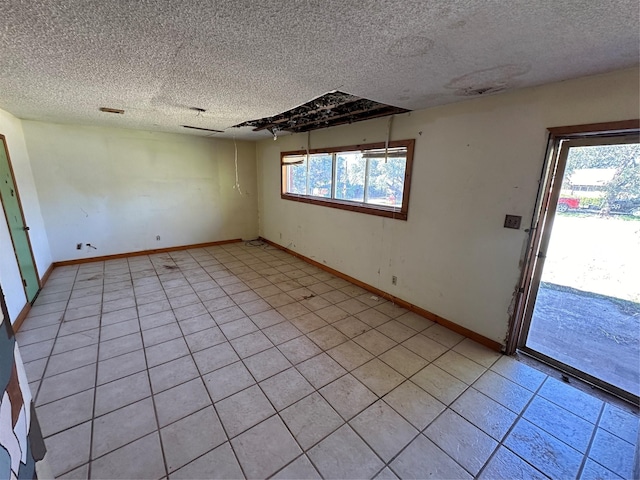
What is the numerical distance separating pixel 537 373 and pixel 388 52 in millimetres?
2624

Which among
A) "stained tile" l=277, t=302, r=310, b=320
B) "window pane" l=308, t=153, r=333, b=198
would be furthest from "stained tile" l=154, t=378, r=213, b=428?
"window pane" l=308, t=153, r=333, b=198

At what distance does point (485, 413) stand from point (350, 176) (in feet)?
9.70

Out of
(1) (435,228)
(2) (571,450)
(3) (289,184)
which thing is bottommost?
(2) (571,450)

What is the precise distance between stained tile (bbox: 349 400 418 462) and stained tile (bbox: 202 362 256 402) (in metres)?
0.83

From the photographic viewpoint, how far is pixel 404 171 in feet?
9.94

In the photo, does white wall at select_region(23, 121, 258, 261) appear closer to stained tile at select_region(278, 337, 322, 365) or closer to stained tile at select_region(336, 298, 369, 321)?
stained tile at select_region(336, 298, 369, 321)

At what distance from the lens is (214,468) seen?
1.40 metres

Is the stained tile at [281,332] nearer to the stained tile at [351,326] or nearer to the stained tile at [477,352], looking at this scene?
the stained tile at [351,326]

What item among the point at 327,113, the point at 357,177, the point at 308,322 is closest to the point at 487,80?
the point at 327,113

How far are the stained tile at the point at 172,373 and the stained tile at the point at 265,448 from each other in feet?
2.32

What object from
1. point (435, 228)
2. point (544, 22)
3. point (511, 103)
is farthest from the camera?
point (435, 228)

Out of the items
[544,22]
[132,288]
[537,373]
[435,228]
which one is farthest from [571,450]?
[132,288]

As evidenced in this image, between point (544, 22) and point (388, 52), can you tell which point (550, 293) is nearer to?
point (544, 22)

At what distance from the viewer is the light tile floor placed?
4.76 ft
